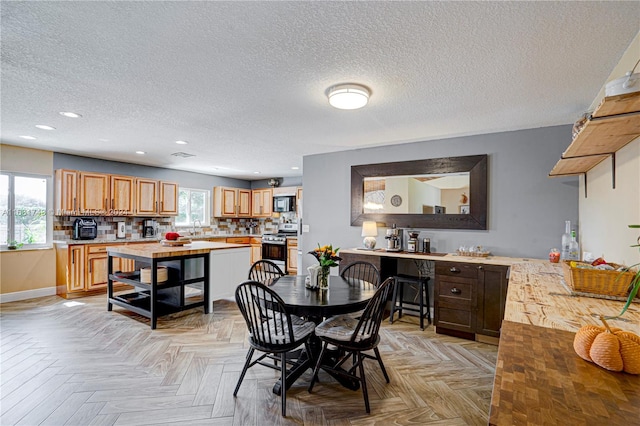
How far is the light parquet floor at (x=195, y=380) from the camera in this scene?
2082mm

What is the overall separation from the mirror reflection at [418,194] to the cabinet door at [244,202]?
4219 millimetres

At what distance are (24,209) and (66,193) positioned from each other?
1.96 ft

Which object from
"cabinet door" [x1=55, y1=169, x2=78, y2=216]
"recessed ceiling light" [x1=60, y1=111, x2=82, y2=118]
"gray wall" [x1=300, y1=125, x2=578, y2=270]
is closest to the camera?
"recessed ceiling light" [x1=60, y1=111, x2=82, y2=118]

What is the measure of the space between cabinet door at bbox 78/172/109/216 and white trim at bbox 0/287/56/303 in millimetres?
1292

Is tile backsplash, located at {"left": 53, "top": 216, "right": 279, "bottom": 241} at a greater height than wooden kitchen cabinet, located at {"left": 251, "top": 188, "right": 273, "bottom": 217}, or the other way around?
wooden kitchen cabinet, located at {"left": 251, "top": 188, "right": 273, "bottom": 217}

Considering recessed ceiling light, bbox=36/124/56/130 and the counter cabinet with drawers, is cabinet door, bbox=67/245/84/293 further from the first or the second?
the counter cabinet with drawers

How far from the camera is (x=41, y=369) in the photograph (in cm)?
267

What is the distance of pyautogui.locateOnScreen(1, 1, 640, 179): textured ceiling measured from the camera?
163 centimetres

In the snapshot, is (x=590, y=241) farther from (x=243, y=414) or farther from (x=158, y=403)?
(x=158, y=403)

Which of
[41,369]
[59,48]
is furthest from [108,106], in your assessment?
[41,369]

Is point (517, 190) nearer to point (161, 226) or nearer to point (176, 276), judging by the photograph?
point (176, 276)

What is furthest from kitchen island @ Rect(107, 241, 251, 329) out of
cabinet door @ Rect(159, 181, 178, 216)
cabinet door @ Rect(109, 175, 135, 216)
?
cabinet door @ Rect(159, 181, 178, 216)

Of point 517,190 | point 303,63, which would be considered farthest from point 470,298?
point 303,63

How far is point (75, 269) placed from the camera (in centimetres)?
490
